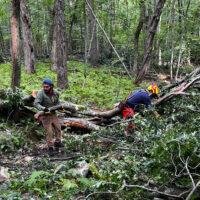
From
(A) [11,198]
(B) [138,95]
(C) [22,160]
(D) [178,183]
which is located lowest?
(C) [22,160]

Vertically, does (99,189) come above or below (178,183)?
below

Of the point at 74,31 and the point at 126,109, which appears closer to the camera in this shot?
the point at 126,109

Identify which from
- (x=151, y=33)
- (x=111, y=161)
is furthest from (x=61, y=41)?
(x=111, y=161)

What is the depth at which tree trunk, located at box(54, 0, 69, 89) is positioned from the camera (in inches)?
447

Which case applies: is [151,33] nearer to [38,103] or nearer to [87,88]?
[87,88]

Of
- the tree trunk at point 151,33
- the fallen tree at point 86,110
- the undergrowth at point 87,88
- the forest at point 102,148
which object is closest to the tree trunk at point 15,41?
the forest at point 102,148

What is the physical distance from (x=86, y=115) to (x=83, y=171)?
3538 mm

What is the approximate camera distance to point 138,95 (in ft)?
21.6

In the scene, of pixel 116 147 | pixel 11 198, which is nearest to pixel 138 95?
pixel 116 147

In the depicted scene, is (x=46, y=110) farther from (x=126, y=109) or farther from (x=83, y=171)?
(x=126, y=109)

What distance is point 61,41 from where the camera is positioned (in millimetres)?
11695

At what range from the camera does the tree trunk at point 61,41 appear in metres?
11.3

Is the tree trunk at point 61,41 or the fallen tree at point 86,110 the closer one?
the fallen tree at point 86,110

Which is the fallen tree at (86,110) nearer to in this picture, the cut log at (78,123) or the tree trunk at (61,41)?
the cut log at (78,123)
